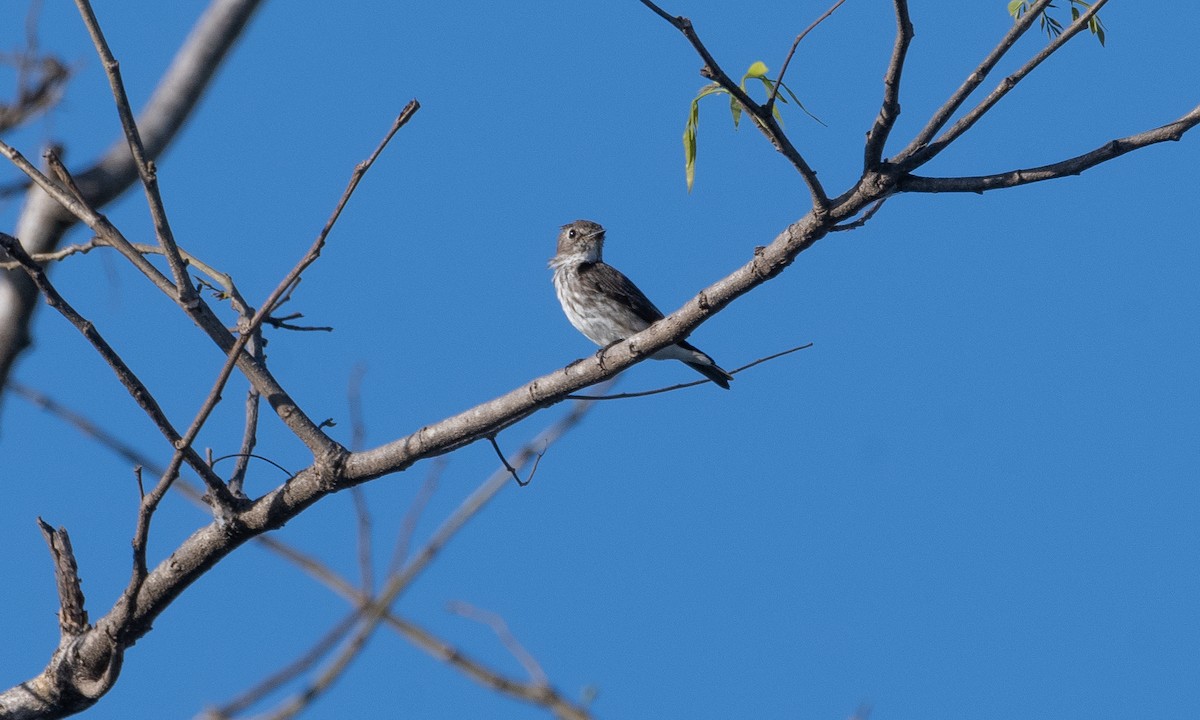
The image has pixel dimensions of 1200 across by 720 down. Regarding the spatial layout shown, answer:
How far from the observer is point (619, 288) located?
10.0 meters

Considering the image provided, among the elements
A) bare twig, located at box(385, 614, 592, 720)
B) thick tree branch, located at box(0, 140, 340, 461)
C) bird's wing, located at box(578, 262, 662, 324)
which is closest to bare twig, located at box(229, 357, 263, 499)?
thick tree branch, located at box(0, 140, 340, 461)

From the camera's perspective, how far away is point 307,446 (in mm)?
5211

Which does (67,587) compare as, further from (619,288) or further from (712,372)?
(619,288)

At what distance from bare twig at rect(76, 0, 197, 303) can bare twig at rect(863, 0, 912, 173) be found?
2.32m

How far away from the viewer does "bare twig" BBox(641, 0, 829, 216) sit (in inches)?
146

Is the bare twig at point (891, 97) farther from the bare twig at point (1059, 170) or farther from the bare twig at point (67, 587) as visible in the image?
the bare twig at point (67, 587)

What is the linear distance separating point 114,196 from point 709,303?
339cm

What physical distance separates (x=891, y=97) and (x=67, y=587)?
147 inches

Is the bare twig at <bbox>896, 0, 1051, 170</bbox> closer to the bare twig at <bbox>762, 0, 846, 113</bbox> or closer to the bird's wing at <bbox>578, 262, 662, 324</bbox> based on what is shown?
the bare twig at <bbox>762, 0, 846, 113</bbox>

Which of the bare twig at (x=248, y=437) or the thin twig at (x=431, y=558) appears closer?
the thin twig at (x=431, y=558)

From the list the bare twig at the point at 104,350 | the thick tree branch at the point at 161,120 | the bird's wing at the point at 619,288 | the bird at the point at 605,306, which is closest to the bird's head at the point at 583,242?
the bird at the point at 605,306

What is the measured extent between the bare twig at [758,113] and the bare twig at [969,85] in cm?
27

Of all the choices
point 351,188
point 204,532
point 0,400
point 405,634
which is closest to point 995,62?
point 351,188

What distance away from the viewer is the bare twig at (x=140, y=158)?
427 cm
